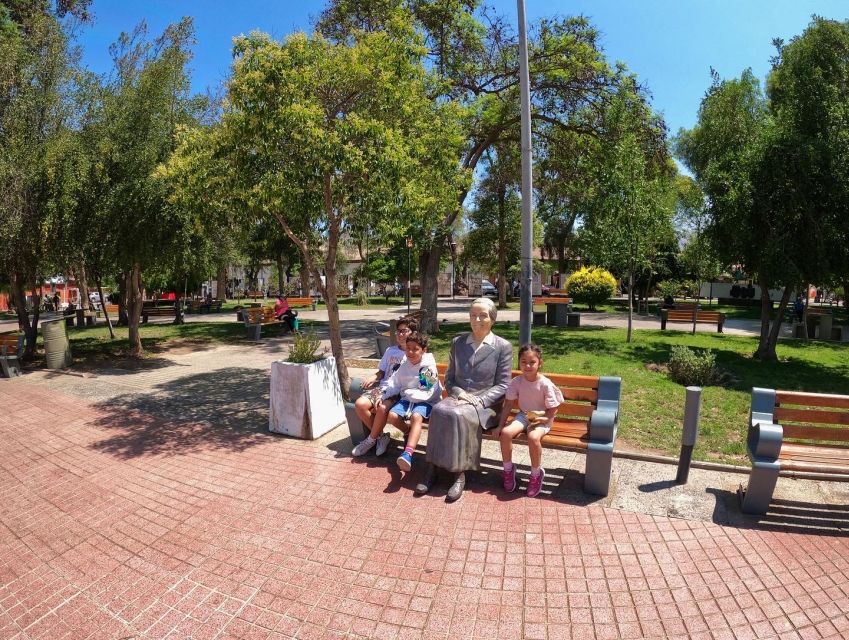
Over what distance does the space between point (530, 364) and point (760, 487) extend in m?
1.96

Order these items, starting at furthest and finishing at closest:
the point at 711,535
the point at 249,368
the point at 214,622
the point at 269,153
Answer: the point at 249,368 < the point at 269,153 < the point at 711,535 < the point at 214,622

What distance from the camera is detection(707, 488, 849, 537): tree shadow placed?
12.3ft

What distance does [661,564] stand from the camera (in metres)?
3.33

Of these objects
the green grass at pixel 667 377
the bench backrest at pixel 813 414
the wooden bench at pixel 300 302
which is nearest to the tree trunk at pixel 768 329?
the green grass at pixel 667 377

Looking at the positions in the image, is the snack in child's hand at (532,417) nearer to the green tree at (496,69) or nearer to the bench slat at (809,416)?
the bench slat at (809,416)

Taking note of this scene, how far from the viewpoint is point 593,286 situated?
24438 mm

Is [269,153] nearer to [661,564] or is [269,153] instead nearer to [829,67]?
[661,564]

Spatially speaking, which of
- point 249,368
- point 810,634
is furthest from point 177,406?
point 810,634

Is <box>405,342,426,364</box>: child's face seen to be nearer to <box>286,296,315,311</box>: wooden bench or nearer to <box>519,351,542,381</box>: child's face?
<box>519,351,542,381</box>: child's face

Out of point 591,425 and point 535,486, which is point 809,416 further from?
point 535,486

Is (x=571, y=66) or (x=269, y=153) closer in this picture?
(x=269, y=153)

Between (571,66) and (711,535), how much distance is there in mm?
11904

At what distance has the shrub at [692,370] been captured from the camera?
317 inches

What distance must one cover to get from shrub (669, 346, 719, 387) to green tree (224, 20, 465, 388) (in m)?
4.92
